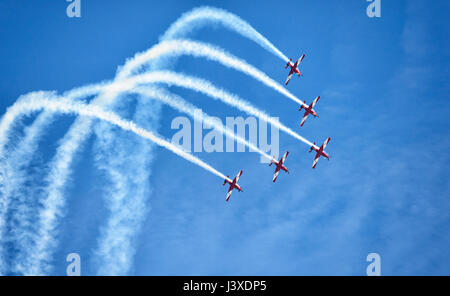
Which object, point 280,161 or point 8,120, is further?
point 280,161

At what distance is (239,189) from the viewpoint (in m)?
56.1
